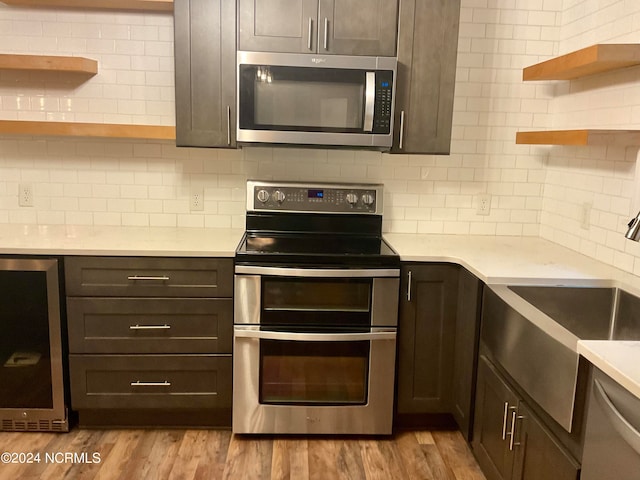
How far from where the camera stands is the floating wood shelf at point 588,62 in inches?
78.0

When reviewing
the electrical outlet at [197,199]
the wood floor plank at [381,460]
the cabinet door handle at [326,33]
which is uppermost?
the cabinet door handle at [326,33]

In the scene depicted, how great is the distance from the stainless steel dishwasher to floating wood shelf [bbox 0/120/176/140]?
2097 mm

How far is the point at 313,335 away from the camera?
2.42 meters

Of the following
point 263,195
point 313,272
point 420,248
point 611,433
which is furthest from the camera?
point 263,195

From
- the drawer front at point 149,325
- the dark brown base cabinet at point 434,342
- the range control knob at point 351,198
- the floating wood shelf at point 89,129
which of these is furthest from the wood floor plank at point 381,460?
the floating wood shelf at point 89,129

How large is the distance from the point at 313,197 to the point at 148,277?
2.93ft

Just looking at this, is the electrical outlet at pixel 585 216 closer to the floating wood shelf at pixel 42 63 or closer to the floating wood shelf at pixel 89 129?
the floating wood shelf at pixel 89 129

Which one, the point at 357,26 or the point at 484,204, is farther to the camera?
the point at 484,204

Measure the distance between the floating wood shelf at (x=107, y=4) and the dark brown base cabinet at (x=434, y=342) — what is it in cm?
167

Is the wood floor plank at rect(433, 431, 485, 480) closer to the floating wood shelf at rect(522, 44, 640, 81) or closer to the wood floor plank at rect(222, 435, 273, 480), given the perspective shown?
the wood floor plank at rect(222, 435, 273, 480)

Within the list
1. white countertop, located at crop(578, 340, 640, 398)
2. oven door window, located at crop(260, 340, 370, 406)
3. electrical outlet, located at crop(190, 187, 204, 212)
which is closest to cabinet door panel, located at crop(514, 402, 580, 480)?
white countertop, located at crop(578, 340, 640, 398)

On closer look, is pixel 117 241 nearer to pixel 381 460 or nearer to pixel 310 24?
pixel 310 24

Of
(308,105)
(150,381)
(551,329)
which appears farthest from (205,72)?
(551,329)

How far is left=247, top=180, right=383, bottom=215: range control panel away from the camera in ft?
9.13
